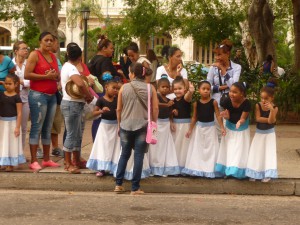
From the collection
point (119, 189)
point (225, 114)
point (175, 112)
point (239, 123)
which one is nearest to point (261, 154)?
point (239, 123)

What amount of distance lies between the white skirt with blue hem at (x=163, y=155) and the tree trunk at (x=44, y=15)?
1068 cm

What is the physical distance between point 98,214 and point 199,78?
32.8ft

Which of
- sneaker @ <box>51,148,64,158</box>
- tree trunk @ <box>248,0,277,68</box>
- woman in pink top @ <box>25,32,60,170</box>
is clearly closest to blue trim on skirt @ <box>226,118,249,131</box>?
woman in pink top @ <box>25,32,60,170</box>

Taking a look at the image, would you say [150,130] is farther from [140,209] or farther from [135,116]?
[140,209]

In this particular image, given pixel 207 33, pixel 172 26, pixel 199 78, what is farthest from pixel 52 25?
pixel 172 26

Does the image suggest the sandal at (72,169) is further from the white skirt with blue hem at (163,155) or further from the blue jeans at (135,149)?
the white skirt with blue hem at (163,155)

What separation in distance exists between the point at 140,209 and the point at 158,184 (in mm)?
1385

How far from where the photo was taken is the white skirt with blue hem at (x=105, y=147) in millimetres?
9977

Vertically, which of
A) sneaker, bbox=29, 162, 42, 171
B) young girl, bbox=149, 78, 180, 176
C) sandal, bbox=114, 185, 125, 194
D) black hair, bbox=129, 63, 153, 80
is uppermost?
black hair, bbox=129, 63, 153, 80

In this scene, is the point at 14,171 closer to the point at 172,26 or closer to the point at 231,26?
the point at 231,26

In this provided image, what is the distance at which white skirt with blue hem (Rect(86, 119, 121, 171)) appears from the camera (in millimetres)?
9977

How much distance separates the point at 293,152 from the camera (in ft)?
42.0

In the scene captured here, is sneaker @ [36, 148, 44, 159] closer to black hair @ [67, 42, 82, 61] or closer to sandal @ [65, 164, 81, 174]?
sandal @ [65, 164, 81, 174]

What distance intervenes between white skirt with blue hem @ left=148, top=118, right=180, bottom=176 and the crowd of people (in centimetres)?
1
